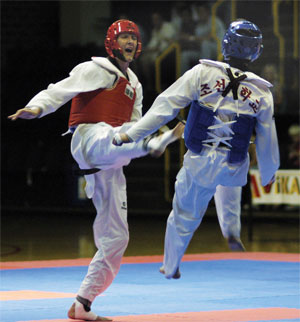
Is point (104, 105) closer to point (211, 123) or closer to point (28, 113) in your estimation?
point (28, 113)

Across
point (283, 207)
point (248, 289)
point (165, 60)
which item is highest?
point (165, 60)

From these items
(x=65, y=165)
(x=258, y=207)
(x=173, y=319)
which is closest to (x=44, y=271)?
(x=173, y=319)

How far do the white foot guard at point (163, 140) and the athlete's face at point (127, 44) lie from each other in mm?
1014

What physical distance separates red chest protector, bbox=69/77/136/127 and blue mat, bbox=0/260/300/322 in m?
1.57

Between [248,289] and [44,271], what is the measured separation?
2583mm

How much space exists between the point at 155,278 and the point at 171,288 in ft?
2.43

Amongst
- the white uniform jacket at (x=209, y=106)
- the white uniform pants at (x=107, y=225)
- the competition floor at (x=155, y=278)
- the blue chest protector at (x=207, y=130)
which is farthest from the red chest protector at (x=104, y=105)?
the competition floor at (x=155, y=278)

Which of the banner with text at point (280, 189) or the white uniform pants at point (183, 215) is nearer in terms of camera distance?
the white uniform pants at point (183, 215)

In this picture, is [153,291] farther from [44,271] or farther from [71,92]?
[71,92]

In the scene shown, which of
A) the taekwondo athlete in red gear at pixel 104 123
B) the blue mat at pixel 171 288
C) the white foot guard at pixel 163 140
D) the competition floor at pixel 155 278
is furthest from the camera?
the blue mat at pixel 171 288

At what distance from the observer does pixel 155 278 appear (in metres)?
9.07

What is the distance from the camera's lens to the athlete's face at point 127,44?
6129 millimetres

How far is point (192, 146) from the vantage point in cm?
534

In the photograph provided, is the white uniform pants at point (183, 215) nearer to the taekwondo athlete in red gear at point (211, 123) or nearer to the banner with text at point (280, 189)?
the taekwondo athlete in red gear at point (211, 123)
